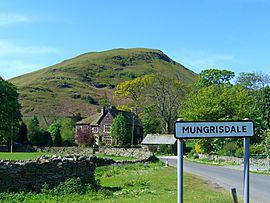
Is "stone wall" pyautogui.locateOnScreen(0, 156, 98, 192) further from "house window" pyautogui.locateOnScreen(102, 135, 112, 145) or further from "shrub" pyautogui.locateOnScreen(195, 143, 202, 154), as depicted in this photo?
"house window" pyautogui.locateOnScreen(102, 135, 112, 145)

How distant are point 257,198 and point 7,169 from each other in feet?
36.7

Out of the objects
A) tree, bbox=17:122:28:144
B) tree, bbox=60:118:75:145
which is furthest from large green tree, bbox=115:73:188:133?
tree, bbox=17:122:28:144

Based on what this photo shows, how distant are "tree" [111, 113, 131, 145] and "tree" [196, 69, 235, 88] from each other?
58.5 ft

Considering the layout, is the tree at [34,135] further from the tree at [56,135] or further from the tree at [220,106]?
the tree at [220,106]

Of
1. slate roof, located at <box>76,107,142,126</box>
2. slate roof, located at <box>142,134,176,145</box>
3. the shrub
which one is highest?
slate roof, located at <box>76,107,142,126</box>

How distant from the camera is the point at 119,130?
9488 centimetres

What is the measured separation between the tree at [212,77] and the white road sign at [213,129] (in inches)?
3263

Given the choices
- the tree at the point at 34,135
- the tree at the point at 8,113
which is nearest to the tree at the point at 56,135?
the tree at the point at 34,135

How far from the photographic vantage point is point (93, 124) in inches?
4252

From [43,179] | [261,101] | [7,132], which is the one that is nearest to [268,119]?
[261,101]

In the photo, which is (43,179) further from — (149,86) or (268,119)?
(149,86)

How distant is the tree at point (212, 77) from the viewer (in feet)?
306

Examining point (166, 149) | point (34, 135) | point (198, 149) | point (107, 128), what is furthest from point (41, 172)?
point (107, 128)

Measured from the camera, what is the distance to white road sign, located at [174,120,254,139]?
9953 mm
